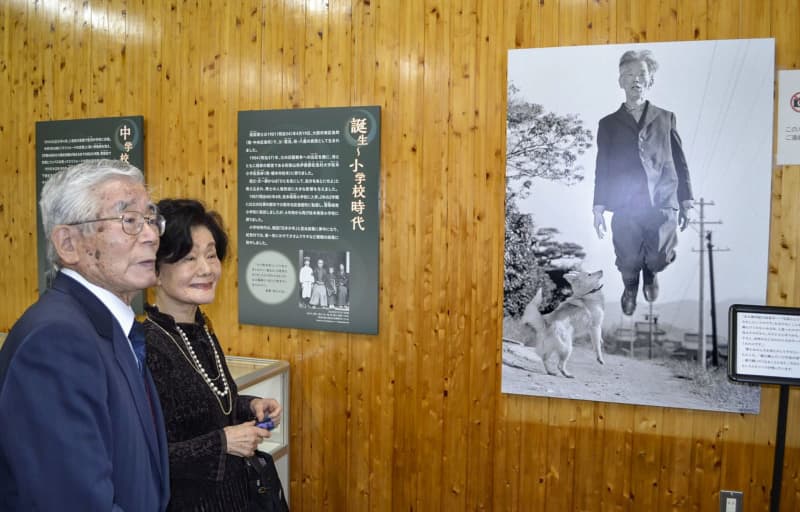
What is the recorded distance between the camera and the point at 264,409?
189 centimetres

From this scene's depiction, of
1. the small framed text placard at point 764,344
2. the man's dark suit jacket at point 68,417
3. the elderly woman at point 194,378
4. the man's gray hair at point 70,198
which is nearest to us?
the man's dark suit jacket at point 68,417

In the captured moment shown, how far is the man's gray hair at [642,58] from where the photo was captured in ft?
7.83

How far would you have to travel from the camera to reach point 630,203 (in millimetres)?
2438

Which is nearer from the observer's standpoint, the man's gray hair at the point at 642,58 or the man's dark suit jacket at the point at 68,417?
→ the man's dark suit jacket at the point at 68,417

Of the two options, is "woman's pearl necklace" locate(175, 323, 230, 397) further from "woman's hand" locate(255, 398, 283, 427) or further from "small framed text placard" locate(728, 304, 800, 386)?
"small framed text placard" locate(728, 304, 800, 386)

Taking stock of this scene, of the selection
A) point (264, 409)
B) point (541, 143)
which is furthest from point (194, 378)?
point (541, 143)

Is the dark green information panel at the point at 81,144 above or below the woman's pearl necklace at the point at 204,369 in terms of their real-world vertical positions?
above

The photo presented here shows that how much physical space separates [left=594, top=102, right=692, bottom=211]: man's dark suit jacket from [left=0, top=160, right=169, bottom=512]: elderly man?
181 cm

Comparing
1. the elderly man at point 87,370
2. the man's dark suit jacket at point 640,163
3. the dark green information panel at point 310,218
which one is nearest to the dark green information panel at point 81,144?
the dark green information panel at point 310,218

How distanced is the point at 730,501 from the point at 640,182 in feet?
4.47

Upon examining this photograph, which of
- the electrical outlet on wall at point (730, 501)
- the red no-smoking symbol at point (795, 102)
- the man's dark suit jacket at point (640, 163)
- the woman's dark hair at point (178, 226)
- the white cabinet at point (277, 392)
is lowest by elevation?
the electrical outlet on wall at point (730, 501)

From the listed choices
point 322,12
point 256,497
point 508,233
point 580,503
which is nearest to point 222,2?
point 322,12

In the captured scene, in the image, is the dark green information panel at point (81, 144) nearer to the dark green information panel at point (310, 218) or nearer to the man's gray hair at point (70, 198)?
the dark green information panel at point (310, 218)

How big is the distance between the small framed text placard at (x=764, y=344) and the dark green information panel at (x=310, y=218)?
1.47m
